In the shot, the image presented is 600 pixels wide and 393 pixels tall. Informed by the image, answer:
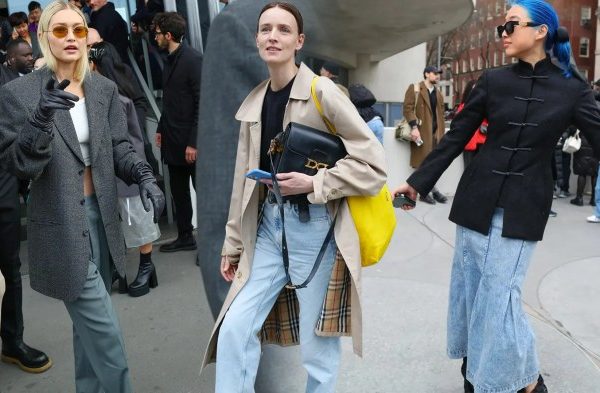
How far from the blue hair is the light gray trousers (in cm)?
215

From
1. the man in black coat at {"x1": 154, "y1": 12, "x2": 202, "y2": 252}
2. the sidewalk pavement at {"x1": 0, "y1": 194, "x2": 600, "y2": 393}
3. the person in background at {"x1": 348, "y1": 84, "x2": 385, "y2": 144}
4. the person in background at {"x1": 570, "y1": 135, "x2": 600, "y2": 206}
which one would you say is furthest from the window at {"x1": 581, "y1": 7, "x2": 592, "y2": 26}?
the man in black coat at {"x1": 154, "y1": 12, "x2": 202, "y2": 252}

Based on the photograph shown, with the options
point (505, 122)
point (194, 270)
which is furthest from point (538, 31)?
point (194, 270)

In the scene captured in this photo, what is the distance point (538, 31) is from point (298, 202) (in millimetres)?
1378

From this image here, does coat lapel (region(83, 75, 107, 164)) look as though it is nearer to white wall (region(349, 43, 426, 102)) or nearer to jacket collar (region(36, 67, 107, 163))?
jacket collar (region(36, 67, 107, 163))

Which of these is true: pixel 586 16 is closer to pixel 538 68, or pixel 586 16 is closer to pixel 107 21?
pixel 107 21

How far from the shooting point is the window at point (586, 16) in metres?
54.6

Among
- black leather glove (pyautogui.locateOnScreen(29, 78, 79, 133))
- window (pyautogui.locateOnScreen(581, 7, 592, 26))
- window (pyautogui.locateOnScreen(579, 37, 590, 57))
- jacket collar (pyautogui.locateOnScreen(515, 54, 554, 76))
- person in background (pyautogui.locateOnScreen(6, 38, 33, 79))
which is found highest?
window (pyautogui.locateOnScreen(581, 7, 592, 26))

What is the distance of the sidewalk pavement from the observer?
3.11 metres

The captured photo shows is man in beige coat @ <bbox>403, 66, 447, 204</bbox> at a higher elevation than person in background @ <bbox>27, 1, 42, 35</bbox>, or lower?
lower

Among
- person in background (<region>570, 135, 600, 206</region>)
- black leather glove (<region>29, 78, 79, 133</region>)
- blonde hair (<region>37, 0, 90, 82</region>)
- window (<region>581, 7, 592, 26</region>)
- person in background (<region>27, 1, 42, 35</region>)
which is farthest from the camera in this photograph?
window (<region>581, 7, 592, 26</region>)

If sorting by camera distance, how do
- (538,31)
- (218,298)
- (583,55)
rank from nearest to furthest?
(538,31), (218,298), (583,55)

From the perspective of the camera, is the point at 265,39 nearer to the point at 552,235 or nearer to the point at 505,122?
the point at 505,122

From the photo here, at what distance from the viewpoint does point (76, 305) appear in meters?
2.42

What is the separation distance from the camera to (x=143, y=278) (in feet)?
14.5
